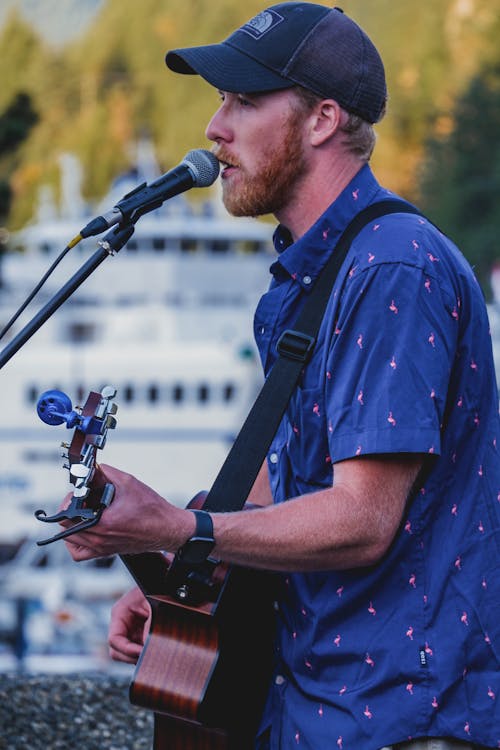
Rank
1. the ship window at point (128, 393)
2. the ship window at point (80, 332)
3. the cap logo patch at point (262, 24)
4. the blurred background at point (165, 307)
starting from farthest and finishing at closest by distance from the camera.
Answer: the ship window at point (80, 332) → the ship window at point (128, 393) → the blurred background at point (165, 307) → the cap logo patch at point (262, 24)

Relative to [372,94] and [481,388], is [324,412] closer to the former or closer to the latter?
[481,388]

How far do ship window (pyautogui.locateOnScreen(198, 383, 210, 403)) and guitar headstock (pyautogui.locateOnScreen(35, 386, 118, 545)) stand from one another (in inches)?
1126

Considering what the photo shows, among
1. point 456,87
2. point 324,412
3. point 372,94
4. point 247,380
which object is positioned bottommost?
point 247,380

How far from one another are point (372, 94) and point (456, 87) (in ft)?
179

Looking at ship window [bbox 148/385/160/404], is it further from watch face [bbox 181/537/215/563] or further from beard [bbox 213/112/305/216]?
watch face [bbox 181/537/215/563]

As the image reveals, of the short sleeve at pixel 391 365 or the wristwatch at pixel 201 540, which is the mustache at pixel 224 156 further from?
the wristwatch at pixel 201 540

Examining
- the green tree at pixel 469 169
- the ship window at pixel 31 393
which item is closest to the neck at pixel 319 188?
the ship window at pixel 31 393

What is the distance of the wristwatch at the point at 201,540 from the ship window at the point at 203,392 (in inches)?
1124

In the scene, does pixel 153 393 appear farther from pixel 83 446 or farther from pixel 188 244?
pixel 83 446

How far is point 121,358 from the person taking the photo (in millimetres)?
30828

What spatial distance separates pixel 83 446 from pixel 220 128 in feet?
2.53

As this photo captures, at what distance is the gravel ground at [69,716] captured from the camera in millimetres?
4668

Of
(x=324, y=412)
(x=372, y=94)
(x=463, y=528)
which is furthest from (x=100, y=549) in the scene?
(x=372, y=94)

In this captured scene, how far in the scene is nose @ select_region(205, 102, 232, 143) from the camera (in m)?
2.49
